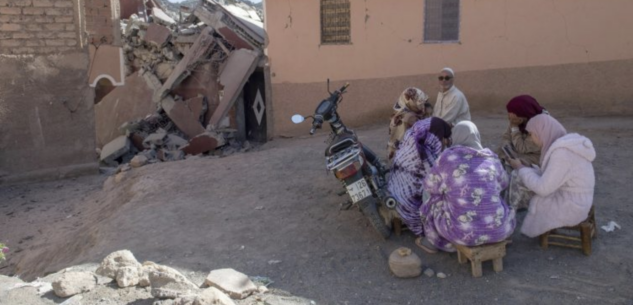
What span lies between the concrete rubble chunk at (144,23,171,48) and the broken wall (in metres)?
6.06

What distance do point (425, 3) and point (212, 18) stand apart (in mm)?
5298

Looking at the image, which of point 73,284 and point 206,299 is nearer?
point 206,299

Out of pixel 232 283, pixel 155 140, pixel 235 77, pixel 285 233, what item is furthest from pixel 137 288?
pixel 155 140

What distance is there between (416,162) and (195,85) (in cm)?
927

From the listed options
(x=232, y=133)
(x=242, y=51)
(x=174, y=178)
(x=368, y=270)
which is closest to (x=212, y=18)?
(x=242, y=51)

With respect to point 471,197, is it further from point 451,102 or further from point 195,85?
point 195,85

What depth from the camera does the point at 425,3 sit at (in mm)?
9414

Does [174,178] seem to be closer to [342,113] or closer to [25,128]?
[25,128]

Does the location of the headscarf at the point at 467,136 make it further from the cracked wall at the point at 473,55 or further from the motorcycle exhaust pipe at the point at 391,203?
the cracked wall at the point at 473,55

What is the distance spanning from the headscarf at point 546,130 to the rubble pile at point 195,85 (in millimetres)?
7217

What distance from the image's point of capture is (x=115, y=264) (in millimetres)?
3852

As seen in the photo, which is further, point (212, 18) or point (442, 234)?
point (212, 18)

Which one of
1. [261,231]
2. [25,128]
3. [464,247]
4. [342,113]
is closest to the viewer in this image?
[464,247]

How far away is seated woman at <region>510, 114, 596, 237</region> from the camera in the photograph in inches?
147
